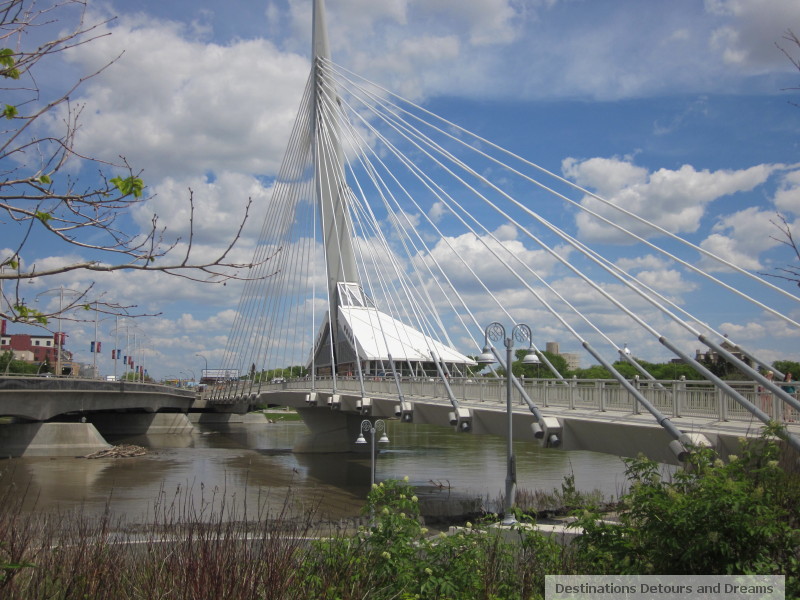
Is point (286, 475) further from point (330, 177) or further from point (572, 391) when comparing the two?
point (572, 391)

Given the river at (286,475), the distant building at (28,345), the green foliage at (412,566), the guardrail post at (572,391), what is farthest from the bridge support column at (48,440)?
the green foliage at (412,566)

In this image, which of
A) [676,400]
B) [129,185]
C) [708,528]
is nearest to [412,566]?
[708,528]

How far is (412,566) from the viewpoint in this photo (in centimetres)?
617

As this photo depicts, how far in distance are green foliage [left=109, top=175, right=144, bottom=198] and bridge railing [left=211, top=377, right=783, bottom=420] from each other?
35.5 feet

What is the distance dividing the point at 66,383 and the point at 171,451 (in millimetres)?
7600

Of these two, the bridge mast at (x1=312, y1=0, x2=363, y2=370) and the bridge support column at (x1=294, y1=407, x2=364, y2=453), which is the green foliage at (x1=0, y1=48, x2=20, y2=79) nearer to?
the bridge mast at (x1=312, y1=0, x2=363, y2=370)

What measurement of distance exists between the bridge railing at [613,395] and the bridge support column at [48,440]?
71.1ft

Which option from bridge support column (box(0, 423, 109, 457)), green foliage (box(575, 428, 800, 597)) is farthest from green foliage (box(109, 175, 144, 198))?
bridge support column (box(0, 423, 109, 457))

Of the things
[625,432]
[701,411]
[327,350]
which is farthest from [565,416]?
[327,350]

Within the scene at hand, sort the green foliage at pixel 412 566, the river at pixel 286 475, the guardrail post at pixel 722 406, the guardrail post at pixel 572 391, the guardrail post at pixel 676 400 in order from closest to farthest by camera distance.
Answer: the green foliage at pixel 412 566 < the guardrail post at pixel 722 406 < the guardrail post at pixel 676 400 < the guardrail post at pixel 572 391 < the river at pixel 286 475

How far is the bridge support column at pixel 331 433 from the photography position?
43.9 metres

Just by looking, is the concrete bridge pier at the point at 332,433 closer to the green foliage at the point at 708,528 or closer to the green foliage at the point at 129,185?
the green foliage at the point at 708,528

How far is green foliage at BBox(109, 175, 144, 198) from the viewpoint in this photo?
4.00m

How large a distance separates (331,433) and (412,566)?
38.8 m
